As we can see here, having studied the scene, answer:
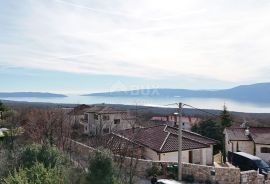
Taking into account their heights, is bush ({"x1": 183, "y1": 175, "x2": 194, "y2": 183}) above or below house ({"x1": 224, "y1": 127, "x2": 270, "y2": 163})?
below

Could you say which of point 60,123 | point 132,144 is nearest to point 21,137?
point 60,123

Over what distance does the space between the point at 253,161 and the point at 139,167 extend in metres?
10.4

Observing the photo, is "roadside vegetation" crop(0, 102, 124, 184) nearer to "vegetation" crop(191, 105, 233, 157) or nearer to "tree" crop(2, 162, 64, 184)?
"tree" crop(2, 162, 64, 184)

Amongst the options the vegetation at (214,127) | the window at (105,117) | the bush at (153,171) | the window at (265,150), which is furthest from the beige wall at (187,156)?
the window at (105,117)

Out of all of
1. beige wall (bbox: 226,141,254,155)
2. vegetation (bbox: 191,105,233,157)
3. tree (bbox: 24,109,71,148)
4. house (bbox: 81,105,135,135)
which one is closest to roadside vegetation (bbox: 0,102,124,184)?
tree (bbox: 24,109,71,148)

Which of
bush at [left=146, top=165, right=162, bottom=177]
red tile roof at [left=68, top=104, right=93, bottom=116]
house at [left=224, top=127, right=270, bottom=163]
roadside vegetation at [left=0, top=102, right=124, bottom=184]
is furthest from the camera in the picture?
red tile roof at [left=68, top=104, right=93, bottom=116]

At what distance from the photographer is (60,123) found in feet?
127

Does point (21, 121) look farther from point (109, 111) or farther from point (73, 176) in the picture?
point (73, 176)

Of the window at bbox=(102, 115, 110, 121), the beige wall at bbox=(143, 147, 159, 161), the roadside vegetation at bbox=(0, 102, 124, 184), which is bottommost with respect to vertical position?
the beige wall at bbox=(143, 147, 159, 161)

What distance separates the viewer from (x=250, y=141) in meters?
41.5

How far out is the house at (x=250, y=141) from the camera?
39562 mm

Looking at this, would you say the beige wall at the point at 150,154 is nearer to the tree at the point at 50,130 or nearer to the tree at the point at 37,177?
the tree at the point at 50,130

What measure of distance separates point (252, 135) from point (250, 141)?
2.47 feet

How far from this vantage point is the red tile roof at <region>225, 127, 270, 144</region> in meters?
40.2
